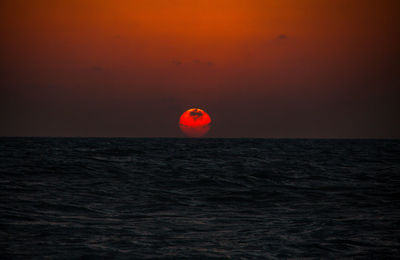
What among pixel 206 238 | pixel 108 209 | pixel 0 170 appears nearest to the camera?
pixel 206 238

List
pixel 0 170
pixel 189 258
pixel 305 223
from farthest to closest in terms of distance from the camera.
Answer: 1. pixel 0 170
2. pixel 305 223
3. pixel 189 258

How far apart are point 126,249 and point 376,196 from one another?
11349 millimetres

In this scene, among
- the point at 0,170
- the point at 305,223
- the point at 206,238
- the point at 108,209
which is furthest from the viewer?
the point at 0,170

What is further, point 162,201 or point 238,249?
point 162,201

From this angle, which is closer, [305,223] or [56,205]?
[305,223]

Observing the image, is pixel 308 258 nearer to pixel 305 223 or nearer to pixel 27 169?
pixel 305 223

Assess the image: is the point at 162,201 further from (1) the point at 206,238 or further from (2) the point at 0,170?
(2) the point at 0,170

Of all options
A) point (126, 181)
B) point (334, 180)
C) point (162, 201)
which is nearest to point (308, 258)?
point (162, 201)

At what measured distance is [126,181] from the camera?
781 inches

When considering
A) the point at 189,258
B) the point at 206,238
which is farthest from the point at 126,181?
the point at 189,258

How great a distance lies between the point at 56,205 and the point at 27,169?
1086 centimetres

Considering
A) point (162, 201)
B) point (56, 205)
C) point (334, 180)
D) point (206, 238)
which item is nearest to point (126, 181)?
point (162, 201)

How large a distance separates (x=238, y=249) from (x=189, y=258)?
1.03 metres

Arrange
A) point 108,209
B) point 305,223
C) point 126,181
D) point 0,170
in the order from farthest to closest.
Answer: point 0,170, point 126,181, point 108,209, point 305,223
